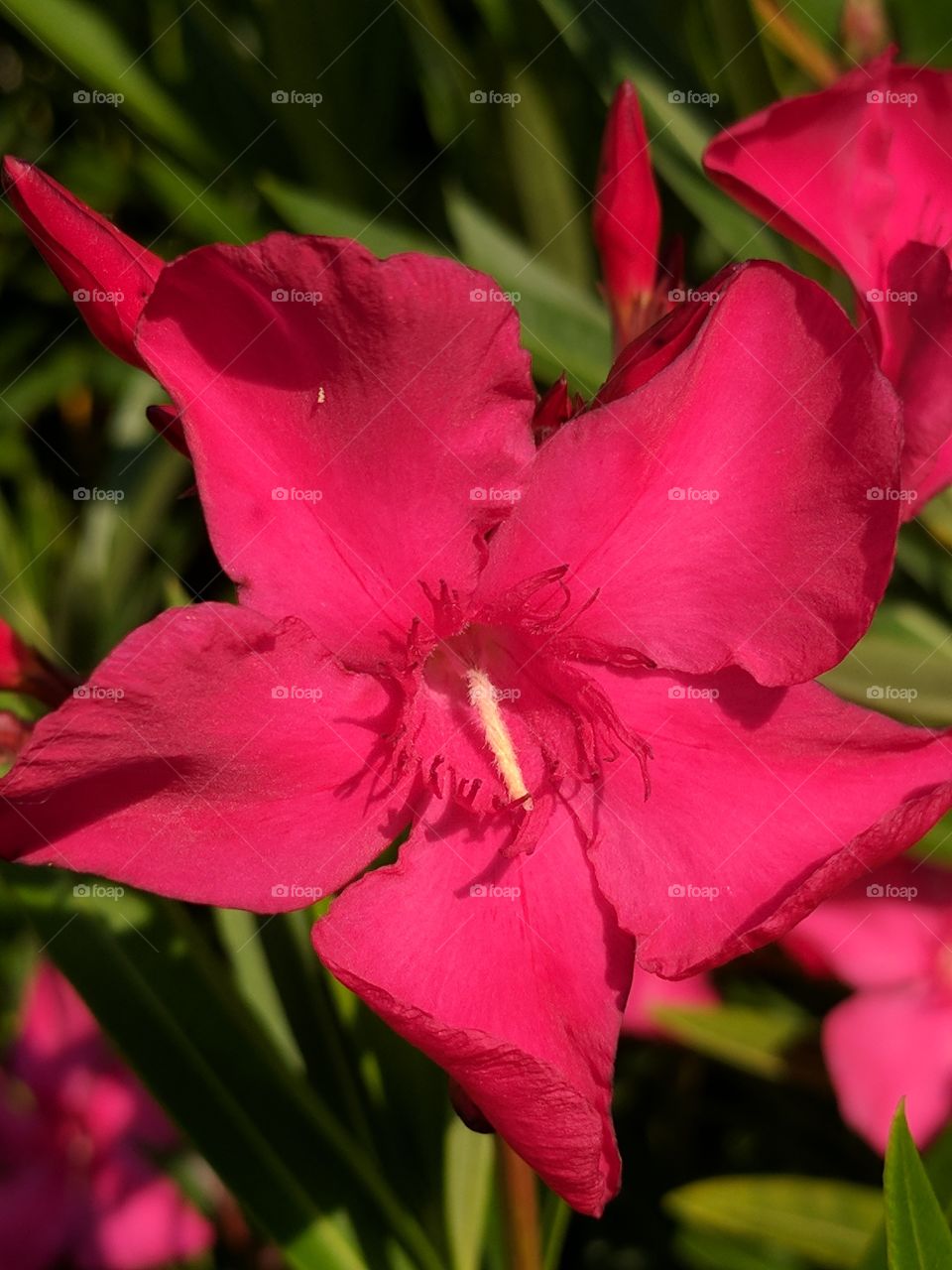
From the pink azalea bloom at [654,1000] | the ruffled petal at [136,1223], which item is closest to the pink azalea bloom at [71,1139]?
the ruffled petal at [136,1223]

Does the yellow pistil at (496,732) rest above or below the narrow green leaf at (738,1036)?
above
